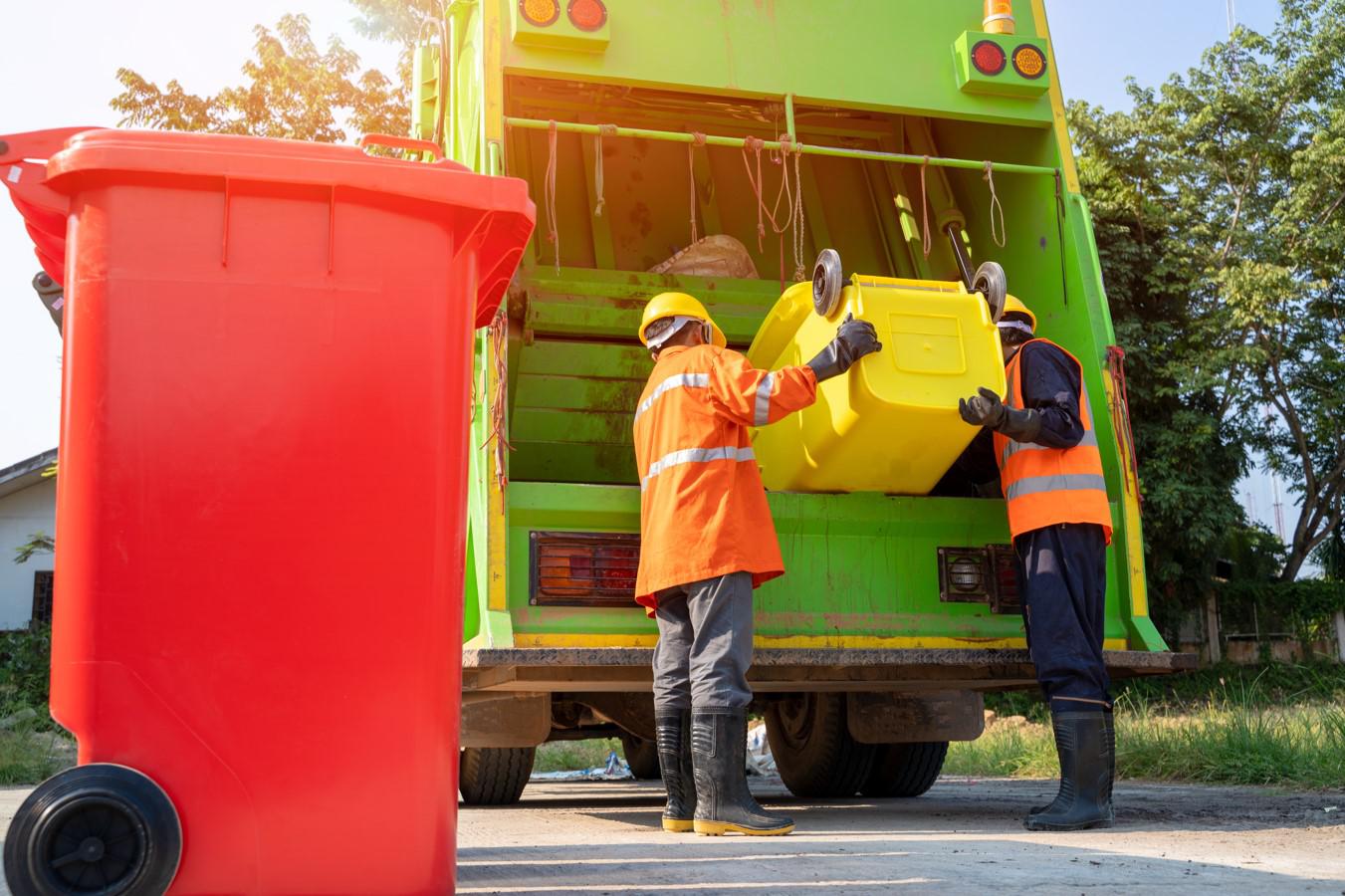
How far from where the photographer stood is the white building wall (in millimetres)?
19781

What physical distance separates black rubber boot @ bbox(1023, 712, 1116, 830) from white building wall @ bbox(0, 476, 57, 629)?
60.7 ft

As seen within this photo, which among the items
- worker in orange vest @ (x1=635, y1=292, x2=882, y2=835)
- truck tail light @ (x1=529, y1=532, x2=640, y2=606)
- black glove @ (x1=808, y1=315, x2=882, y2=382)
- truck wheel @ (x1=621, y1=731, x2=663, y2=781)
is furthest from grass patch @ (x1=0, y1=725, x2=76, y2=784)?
black glove @ (x1=808, y1=315, x2=882, y2=382)

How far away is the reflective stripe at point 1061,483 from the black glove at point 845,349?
26.6 inches

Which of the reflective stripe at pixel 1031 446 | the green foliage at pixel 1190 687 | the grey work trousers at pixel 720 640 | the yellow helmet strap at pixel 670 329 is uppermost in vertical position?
the yellow helmet strap at pixel 670 329

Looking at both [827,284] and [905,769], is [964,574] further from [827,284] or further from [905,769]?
[905,769]

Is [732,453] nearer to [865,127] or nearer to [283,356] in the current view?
[283,356]

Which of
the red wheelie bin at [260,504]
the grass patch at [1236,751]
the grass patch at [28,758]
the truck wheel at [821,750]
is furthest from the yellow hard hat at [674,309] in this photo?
the grass patch at [28,758]

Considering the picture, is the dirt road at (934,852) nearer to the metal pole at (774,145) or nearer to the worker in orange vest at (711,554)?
the worker in orange vest at (711,554)

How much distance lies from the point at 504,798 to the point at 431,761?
334 centimetres

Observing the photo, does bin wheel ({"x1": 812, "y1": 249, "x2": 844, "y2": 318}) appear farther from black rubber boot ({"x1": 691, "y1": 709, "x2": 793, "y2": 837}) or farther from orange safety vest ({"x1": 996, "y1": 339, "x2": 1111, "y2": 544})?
black rubber boot ({"x1": 691, "y1": 709, "x2": 793, "y2": 837})

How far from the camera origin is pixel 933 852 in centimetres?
318

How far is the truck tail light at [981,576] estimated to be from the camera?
13.5ft

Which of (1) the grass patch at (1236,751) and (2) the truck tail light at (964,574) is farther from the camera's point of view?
(1) the grass patch at (1236,751)

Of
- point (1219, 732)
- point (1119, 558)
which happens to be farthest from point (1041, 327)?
point (1219, 732)
